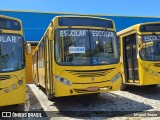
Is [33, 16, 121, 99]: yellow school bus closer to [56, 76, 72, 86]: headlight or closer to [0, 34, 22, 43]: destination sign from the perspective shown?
[56, 76, 72, 86]: headlight

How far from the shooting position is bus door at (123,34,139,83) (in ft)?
36.2

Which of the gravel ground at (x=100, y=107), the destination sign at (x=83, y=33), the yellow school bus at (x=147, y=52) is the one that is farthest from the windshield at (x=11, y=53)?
the yellow school bus at (x=147, y=52)

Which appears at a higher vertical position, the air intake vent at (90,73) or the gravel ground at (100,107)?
the air intake vent at (90,73)

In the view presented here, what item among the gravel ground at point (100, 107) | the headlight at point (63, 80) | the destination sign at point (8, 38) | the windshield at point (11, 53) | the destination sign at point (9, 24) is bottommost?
the gravel ground at point (100, 107)

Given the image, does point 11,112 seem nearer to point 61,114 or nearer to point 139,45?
point 61,114

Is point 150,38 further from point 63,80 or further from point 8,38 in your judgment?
point 8,38

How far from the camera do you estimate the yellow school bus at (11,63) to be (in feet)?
24.4

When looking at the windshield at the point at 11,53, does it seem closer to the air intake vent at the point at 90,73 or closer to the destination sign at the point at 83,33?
the destination sign at the point at 83,33

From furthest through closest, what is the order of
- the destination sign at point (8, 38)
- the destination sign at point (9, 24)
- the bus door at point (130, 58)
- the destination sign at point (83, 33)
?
the bus door at point (130, 58)
the destination sign at point (83, 33)
the destination sign at point (9, 24)
the destination sign at point (8, 38)

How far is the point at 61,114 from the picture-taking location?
7.92 m

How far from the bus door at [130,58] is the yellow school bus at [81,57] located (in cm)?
235

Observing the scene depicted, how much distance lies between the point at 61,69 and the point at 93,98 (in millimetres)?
2648

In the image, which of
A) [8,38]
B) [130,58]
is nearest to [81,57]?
[8,38]

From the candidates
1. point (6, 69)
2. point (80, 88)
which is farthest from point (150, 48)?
point (6, 69)
